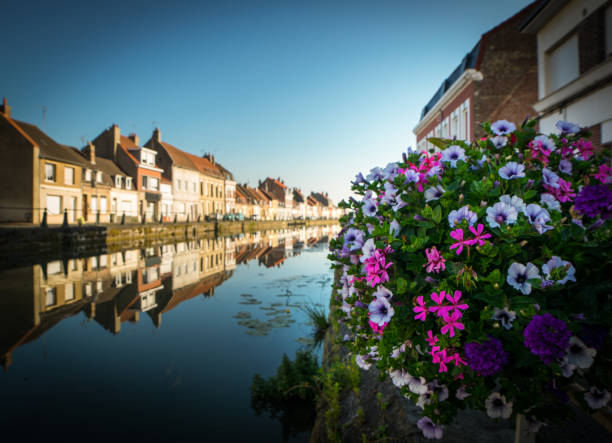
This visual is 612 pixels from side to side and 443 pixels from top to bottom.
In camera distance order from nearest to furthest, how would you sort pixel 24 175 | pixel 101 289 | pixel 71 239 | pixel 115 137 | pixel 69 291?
pixel 69 291 → pixel 101 289 → pixel 71 239 → pixel 24 175 → pixel 115 137

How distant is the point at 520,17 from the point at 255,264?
680 inches

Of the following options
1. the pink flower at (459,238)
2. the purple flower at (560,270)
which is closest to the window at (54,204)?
the pink flower at (459,238)

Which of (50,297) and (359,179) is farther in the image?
(50,297)

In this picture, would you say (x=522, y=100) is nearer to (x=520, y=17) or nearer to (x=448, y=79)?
(x=520, y=17)

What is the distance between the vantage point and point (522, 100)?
1623cm

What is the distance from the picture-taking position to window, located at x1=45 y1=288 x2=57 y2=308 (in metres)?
8.68

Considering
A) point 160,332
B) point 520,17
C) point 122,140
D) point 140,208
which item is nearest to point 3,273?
point 160,332

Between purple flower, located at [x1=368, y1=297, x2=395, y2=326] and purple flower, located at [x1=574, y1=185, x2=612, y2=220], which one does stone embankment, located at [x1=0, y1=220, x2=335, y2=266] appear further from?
purple flower, located at [x1=574, y1=185, x2=612, y2=220]

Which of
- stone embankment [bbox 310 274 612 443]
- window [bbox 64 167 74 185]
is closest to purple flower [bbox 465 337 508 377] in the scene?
stone embankment [bbox 310 274 612 443]

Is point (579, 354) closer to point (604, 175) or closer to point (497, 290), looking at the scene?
point (497, 290)

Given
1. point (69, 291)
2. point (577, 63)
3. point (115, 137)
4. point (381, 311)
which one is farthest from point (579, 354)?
point (115, 137)

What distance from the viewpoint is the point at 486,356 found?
1.31 meters

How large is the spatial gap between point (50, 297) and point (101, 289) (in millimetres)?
1322

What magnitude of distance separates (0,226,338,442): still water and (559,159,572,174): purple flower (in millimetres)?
3715
